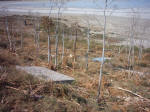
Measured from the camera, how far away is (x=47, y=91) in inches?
155

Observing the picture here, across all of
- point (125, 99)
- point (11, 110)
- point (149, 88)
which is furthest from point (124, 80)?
point (11, 110)

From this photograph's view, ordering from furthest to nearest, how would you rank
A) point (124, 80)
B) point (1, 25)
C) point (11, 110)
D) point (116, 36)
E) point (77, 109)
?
point (1, 25), point (116, 36), point (124, 80), point (77, 109), point (11, 110)

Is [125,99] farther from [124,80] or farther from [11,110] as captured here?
[11,110]

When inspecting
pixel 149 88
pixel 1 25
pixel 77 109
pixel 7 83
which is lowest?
pixel 149 88

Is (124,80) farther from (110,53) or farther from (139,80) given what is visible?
(110,53)

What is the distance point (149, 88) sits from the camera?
5973 millimetres

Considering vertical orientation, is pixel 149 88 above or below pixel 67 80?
below

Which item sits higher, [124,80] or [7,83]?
[7,83]

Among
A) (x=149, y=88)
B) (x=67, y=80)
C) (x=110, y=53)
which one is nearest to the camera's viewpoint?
(x=67, y=80)

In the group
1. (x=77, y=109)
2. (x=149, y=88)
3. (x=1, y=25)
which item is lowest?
(x=149, y=88)

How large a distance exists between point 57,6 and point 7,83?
4064 millimetres

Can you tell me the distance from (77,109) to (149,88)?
12.6ft

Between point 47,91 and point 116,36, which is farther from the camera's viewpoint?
point 116,36

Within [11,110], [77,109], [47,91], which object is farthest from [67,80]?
[11,110]
